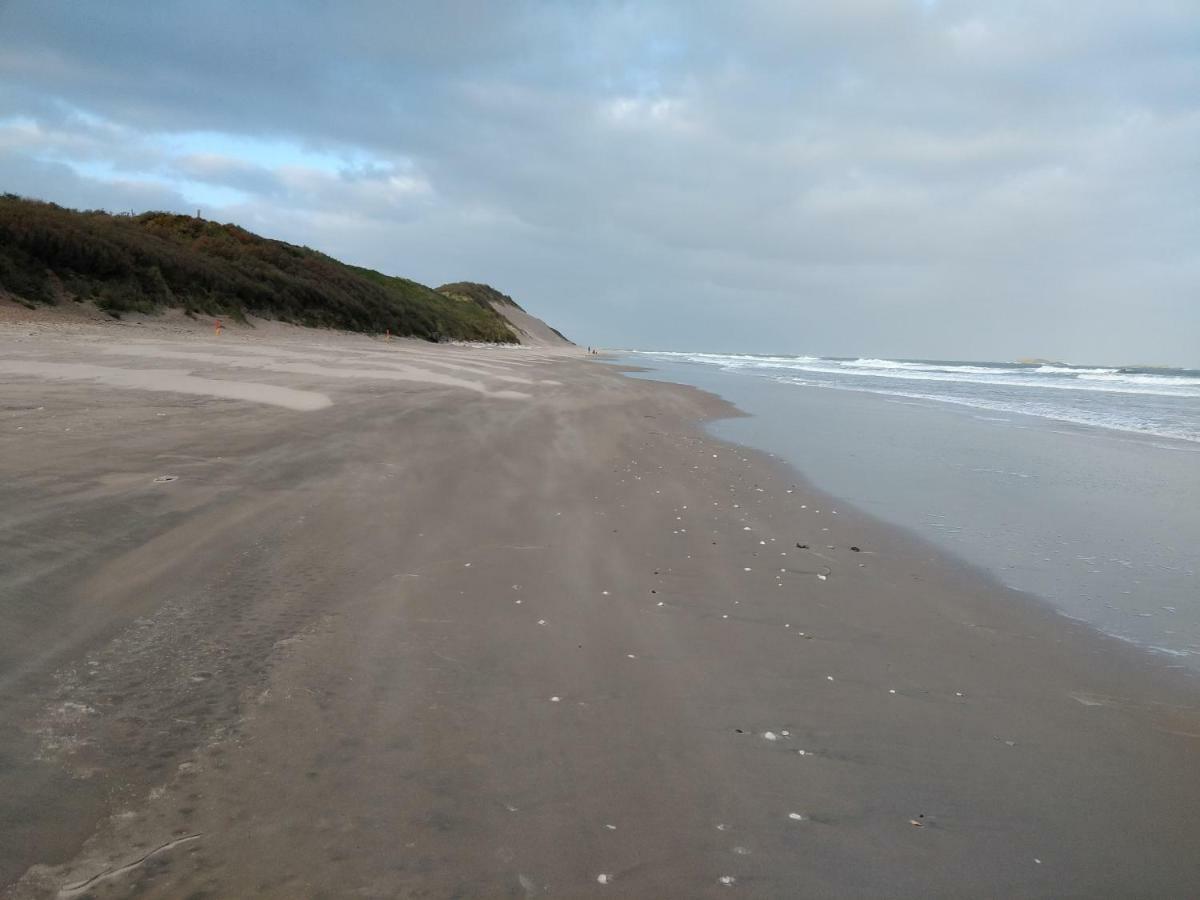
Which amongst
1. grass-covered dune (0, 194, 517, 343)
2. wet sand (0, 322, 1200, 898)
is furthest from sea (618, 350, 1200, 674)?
grass-covered dune (0, 194, 517, 343)

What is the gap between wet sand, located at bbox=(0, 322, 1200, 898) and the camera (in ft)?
6.57

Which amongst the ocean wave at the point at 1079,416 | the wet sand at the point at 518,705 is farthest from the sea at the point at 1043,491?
the wet sand at the point at 518,705

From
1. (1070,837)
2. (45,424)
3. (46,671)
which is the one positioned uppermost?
(45,424)

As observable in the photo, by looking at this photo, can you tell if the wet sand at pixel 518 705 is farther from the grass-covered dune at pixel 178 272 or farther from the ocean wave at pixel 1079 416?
the grass-covered dune at pixel 178 272

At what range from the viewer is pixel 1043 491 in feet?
26.5

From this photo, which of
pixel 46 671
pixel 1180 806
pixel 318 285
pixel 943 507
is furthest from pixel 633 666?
pixel 318 285

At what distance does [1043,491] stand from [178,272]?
84.0 ft

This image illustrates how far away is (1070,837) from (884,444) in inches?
387

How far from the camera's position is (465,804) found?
219 centimetres

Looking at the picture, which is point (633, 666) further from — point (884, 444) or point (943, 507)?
point (884, 444)

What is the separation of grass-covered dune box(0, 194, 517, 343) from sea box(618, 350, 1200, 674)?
59.3 ft

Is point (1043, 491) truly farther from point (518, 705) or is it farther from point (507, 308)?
point (507, 308)

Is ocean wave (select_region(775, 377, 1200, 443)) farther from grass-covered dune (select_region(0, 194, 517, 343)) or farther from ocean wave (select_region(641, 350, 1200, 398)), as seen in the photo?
grass-covered dune (select_region(0, 194, 517, 343))

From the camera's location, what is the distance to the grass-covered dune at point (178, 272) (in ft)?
59.4
